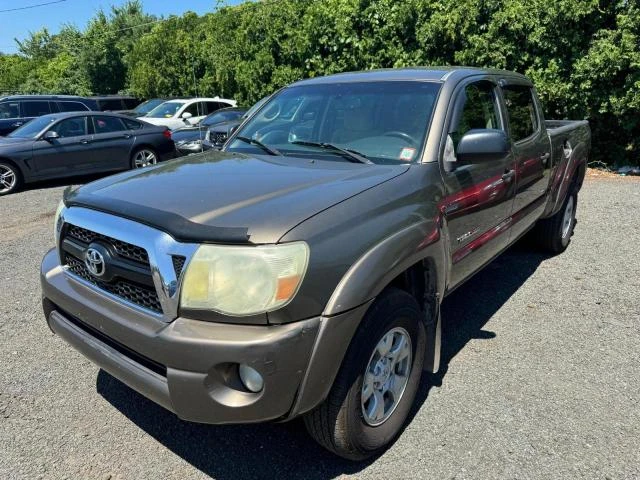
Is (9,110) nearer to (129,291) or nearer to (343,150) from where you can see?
(343,150)

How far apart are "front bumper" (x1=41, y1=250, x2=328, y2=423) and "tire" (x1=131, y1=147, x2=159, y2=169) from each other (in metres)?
→ 9.47

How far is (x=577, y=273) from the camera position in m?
4.97

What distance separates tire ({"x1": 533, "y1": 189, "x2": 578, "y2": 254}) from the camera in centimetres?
527

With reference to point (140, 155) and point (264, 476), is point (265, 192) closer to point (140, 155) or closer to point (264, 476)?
point (264, 476)

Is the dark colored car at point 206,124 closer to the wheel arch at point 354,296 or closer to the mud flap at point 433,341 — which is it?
the mud flap at point 433,341

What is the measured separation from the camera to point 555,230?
5.28m

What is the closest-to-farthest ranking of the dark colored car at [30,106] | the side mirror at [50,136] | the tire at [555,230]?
the tire at [555,230]
the side mirror at [50,136]
the dark colored car at [30,106]

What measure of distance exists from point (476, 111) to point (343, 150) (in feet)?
3.53

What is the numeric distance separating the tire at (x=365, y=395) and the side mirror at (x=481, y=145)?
0.93 metres

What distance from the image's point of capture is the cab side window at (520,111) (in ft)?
13.1

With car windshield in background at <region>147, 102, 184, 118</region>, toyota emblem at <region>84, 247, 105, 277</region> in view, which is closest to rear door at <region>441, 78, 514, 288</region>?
toyota emblem at <region>84, 247, 105, 277</region>

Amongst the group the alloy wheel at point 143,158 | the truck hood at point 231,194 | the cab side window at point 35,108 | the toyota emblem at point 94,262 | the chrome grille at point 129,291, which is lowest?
the alloy wheel at point 143,158

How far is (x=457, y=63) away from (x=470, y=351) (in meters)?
8.26

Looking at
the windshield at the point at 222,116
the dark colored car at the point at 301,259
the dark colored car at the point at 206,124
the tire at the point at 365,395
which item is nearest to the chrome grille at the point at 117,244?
the dark colored car at the point at 301,259
